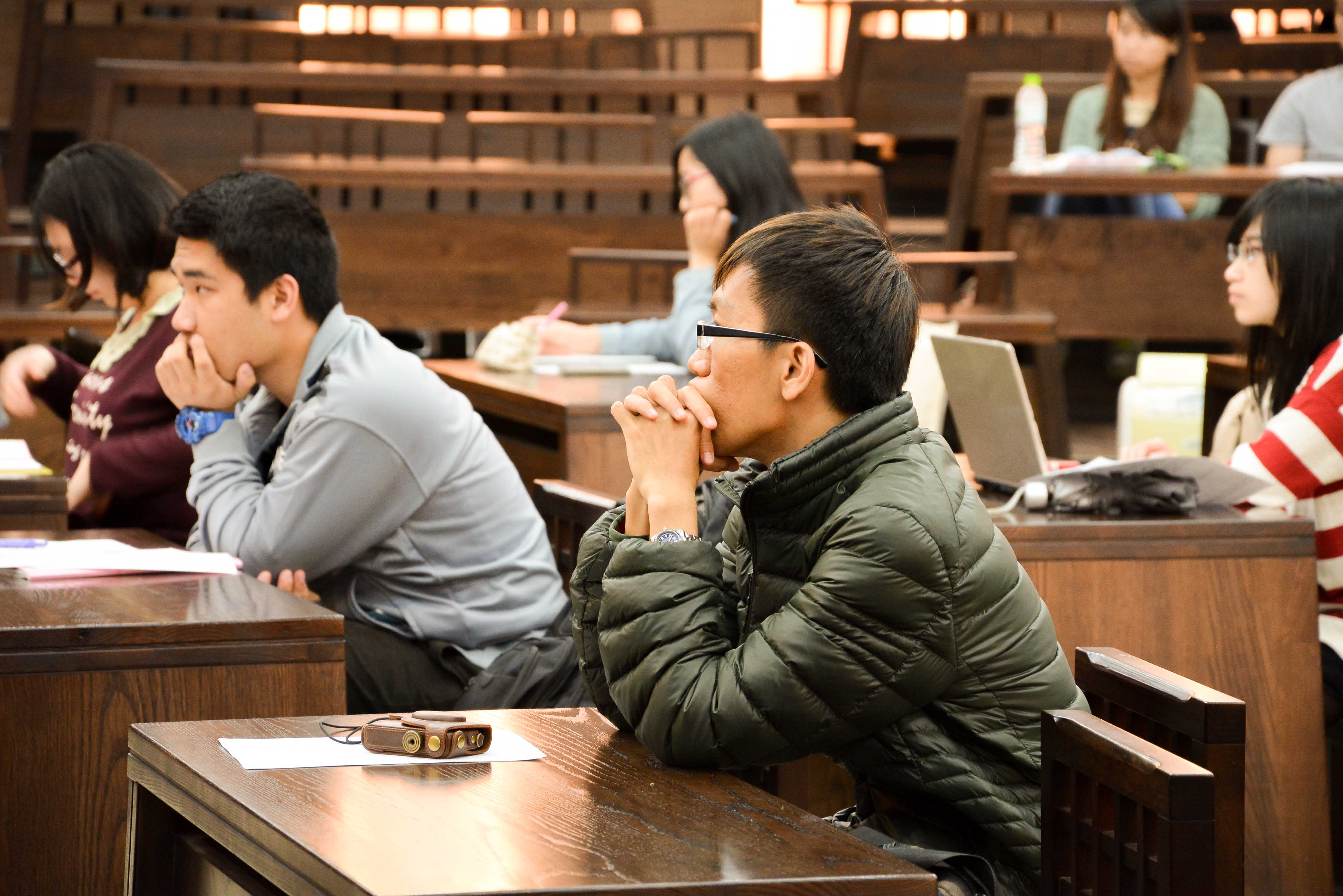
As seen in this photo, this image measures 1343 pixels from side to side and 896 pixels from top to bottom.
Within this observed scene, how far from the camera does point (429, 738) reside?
143 cm

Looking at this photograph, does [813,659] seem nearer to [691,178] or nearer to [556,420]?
[556,420]

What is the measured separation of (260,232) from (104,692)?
33.6 inches

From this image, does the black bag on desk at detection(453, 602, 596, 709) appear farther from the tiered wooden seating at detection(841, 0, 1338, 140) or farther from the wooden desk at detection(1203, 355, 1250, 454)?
the tiered wooden seating at detection(841, 0, 1338, 140)

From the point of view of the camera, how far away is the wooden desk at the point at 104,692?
1817 millimetres

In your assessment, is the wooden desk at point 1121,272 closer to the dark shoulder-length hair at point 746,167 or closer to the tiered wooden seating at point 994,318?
the tiered wooden seating at point 994,318

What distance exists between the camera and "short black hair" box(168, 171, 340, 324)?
2.45m

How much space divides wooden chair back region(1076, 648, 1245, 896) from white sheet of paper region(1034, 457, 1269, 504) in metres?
0.89

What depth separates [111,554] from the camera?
2.21 meters

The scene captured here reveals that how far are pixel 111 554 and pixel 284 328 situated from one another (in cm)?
45

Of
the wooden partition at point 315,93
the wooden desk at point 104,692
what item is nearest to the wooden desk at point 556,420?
the wooden desk at point 104,692

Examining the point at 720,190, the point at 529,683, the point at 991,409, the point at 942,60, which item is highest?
the point at 942,60

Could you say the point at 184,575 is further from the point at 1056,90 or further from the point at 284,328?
the point at 1056,90

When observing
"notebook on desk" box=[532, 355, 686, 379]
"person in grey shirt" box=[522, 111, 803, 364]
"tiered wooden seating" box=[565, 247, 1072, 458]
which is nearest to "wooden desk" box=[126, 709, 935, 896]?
"notebook on desk" box=[532, 355, 686, 379]

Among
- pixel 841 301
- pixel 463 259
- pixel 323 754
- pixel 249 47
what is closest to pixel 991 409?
pixel 841 301
